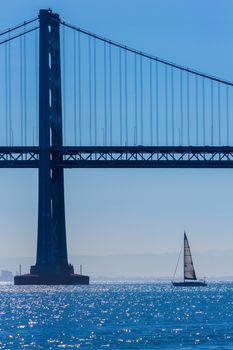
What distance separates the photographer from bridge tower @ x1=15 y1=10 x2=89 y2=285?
5463 inches

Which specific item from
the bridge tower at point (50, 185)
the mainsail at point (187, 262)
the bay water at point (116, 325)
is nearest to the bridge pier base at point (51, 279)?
the bridge tower at point (50, 185)

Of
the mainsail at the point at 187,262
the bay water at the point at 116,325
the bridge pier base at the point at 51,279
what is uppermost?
the mainsail at the point at 187,262

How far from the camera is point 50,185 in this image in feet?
460

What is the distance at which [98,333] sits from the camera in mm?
80500

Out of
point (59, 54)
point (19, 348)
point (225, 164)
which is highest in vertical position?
point (59, 54)

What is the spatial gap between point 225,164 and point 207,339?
64762 mm

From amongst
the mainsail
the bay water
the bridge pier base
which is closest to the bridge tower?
the bridge pier base

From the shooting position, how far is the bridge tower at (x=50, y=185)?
139 meters

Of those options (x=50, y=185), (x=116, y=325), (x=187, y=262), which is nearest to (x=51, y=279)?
(x=50, y=185)

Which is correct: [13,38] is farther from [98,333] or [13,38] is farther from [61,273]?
[98,333]

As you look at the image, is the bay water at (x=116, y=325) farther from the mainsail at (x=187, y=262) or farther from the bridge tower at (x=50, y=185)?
the mainsail at (x=187, y=262)

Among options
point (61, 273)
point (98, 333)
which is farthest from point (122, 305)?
point (98, 333)

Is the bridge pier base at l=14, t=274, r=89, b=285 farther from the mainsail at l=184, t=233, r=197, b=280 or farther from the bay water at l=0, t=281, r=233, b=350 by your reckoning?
the mainsail at l=184, t=233, r=197, b=280

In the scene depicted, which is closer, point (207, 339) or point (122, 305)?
point (207, 339)
